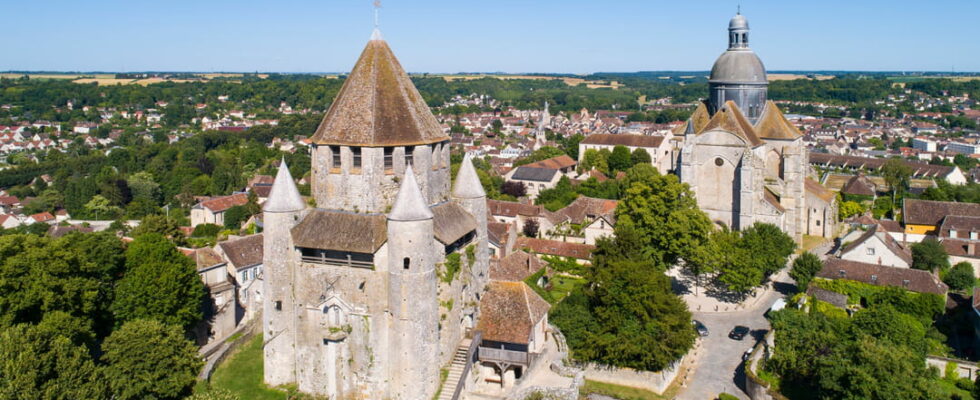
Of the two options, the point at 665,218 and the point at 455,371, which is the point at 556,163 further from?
the point at 455,371

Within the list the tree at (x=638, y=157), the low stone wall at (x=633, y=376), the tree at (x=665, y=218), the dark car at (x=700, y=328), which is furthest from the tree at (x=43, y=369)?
the tree at (x=638, y=157)

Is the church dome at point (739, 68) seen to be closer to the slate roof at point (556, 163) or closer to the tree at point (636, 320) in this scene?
the tree at point (636, 320)

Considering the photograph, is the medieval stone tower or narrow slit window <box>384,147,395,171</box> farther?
narrow slit window <box>384,147,395,171</box>

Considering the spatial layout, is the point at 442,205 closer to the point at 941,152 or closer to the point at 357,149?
the point at 357,149

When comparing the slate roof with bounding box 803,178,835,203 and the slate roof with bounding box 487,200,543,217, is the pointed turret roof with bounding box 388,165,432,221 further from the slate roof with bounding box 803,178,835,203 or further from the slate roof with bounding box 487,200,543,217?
the slate roof with bounding box 803,178,835,203

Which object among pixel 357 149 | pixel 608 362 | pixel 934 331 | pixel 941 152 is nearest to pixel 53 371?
pixel 357 149

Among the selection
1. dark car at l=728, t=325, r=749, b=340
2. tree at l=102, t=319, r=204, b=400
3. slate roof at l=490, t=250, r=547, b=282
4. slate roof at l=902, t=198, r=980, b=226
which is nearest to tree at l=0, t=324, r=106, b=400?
tree at l=102, t=319, r=204, b=400
